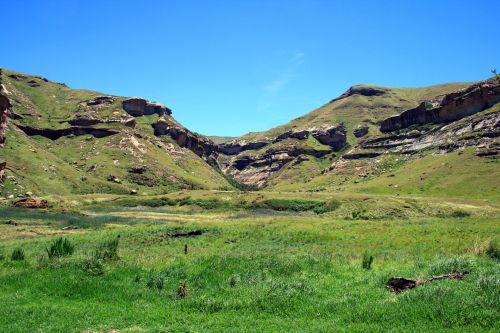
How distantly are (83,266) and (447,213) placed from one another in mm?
72098

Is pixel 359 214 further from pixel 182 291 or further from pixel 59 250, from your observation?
pixel 182 291

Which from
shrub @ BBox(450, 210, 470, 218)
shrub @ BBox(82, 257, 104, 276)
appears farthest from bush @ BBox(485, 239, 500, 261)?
shrub @ BBox(450, 210, 470, 218)

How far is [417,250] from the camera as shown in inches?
1294

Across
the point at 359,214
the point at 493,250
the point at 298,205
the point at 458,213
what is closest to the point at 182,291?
the point at 493,250

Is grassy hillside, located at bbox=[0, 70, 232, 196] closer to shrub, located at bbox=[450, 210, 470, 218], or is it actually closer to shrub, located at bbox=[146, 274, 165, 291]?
shrub, located at bbox=[450, 210, 470, 218]

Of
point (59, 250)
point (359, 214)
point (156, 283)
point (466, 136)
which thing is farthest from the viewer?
point (466, 136)

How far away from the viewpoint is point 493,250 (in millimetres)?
23594

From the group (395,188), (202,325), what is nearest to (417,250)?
(202,325)

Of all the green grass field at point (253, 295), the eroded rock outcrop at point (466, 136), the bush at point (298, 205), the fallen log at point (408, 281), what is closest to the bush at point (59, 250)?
the green grass field at point (253, 295)

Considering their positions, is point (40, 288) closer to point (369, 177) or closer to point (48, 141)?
point (369, 177)

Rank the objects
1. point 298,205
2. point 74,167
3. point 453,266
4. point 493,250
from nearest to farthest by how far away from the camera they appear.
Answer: point 453,266 < point 493,250 < point 298,205 < point 74,167

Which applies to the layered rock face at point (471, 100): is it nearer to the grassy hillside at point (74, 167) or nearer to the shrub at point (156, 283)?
the grassy hillside at point (74, 167)

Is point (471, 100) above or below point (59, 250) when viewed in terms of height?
above

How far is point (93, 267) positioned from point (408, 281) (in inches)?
618
